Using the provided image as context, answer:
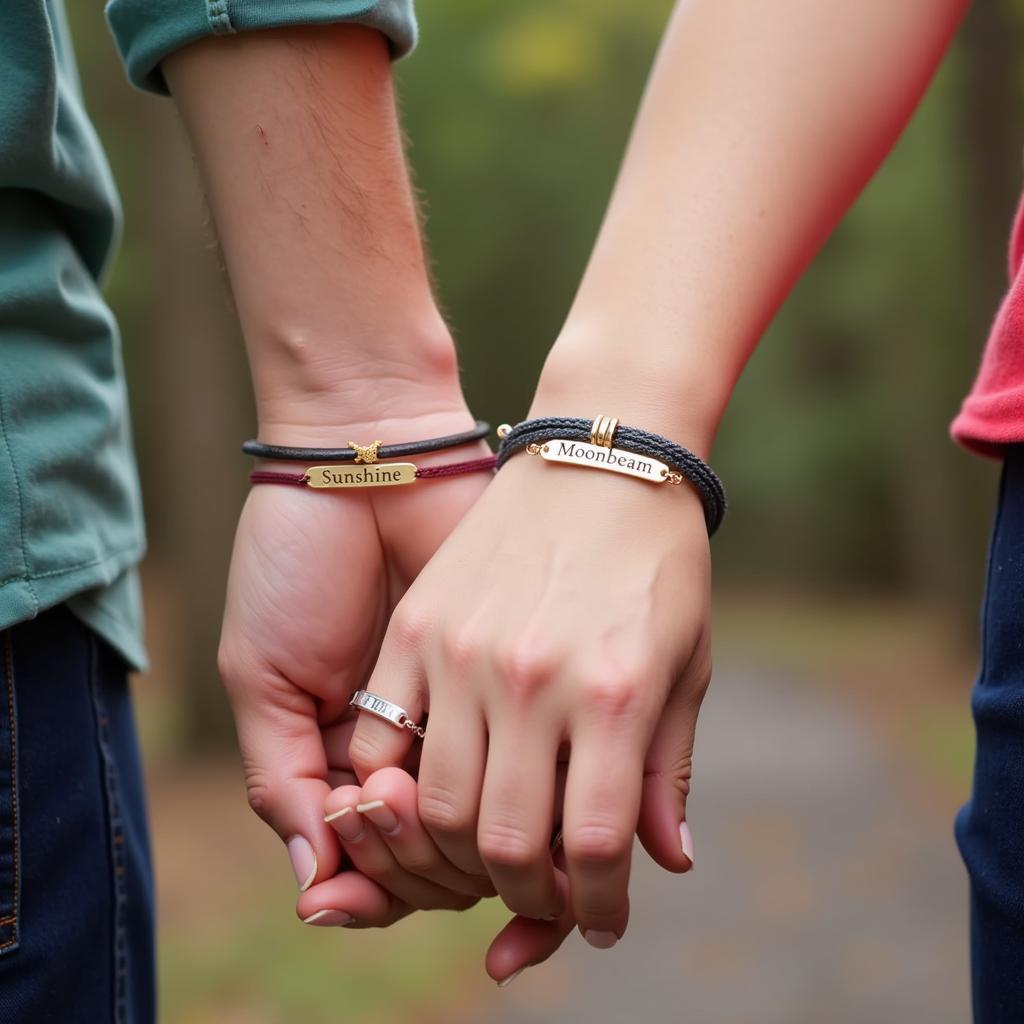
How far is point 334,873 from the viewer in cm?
136

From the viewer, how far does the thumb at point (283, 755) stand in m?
1.40

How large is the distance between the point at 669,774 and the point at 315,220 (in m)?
0.74

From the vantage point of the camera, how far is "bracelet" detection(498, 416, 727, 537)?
3.84 ft

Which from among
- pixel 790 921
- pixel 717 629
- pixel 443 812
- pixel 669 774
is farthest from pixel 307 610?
pixel 717 629

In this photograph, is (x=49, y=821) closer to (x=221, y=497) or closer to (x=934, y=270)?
(x=221, y=497)

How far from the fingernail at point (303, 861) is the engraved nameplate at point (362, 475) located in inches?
16.3

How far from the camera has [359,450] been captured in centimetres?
147

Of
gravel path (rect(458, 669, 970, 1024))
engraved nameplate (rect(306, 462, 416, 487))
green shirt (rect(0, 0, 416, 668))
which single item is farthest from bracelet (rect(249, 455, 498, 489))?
gravel path (rect(458, 669, 970, 1024))

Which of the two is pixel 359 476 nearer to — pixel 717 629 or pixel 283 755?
pixel 283 755

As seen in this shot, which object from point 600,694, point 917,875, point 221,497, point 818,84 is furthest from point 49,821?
point 221,497

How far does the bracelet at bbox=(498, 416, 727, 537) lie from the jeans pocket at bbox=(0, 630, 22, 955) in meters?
0.55

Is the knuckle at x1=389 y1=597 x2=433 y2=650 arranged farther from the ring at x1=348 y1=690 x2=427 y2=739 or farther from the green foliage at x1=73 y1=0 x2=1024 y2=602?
the green foliage at x1=73 y1=0 x2=1024 y2=602

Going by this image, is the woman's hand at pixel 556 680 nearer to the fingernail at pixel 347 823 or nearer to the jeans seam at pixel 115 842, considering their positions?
the fingernail at pixel 347 823

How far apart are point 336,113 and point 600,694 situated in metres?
0.75
